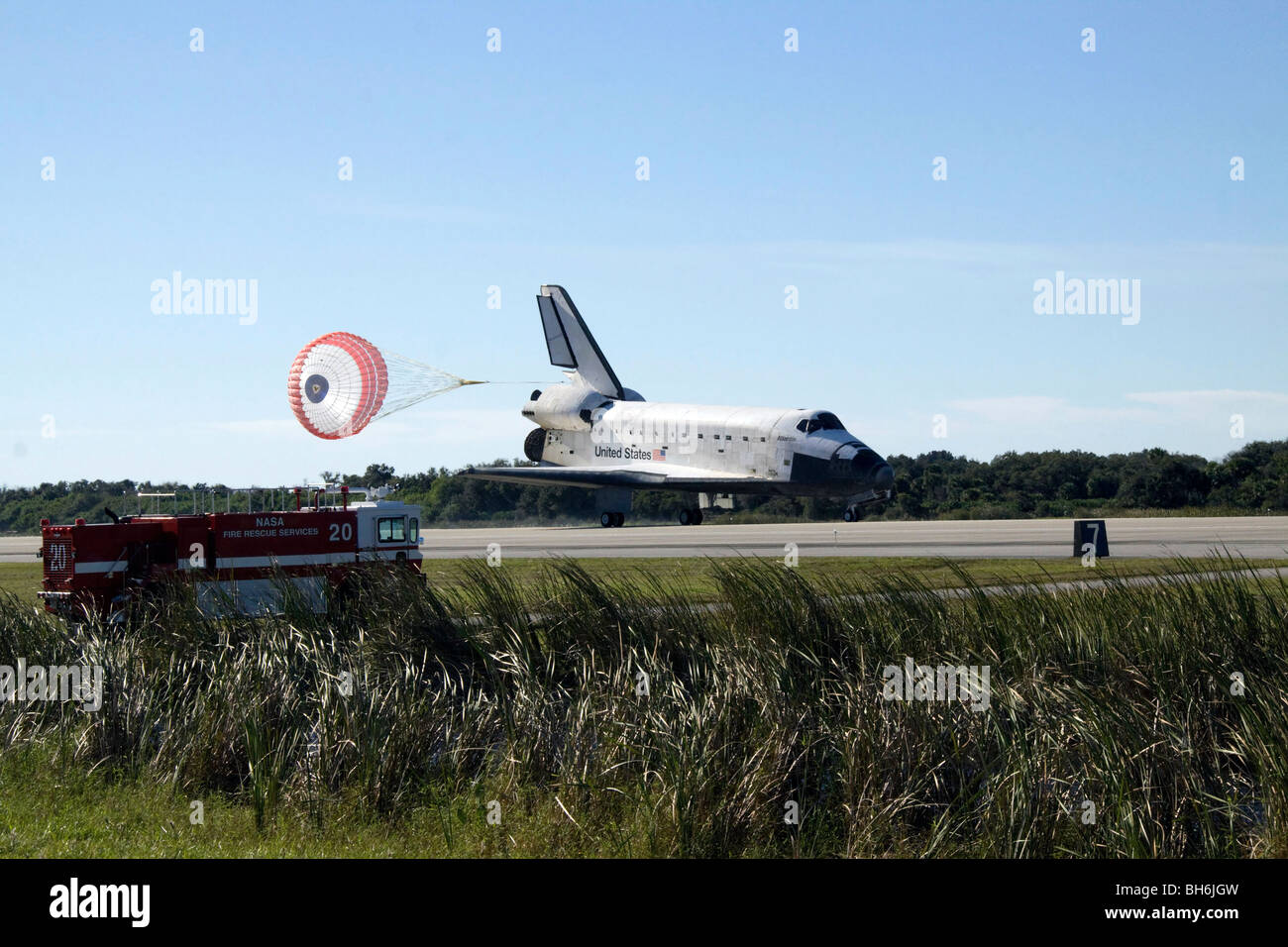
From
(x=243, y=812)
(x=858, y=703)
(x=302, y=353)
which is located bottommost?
(x=243, y=812)

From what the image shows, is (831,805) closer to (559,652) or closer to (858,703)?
(858,703)

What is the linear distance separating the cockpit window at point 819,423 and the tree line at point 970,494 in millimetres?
6028

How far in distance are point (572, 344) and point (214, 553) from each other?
39.6m

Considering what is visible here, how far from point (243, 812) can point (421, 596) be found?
5611 millimetres

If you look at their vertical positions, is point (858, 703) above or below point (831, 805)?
above

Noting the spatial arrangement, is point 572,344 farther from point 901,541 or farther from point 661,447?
point 901,541

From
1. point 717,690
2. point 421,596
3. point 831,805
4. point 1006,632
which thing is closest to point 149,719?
point 421,596

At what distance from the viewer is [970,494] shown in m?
71.8

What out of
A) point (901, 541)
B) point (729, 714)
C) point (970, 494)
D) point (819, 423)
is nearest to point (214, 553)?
point (729, 714)

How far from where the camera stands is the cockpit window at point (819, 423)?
47250 millimetres
